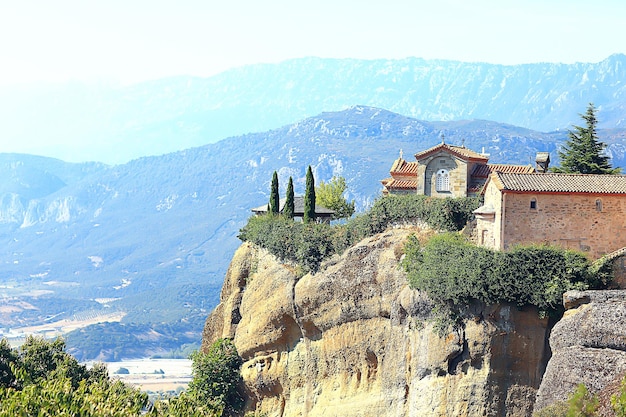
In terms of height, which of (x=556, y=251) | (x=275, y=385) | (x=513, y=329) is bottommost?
(x=275, y=385)

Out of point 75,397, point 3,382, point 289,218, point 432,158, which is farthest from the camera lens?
point 289,218

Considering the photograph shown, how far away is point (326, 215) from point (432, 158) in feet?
33.7

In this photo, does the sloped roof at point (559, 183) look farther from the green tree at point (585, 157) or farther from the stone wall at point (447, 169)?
the green tree at point (585, 157)

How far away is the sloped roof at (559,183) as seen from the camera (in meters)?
45.6

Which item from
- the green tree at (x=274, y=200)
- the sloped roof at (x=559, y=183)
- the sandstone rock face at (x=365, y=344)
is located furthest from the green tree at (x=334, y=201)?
the sloped roof at (x=559, y=183)

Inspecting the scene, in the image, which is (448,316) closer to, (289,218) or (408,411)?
(408,411)

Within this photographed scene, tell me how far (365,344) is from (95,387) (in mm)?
12733

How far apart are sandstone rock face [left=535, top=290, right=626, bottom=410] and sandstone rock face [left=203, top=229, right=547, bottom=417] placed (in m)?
2.75

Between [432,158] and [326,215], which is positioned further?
[326,215]

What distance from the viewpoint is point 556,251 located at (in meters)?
43.0

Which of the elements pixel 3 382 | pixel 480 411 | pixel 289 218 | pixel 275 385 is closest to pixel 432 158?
pixel 289 218

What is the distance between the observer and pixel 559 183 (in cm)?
4603

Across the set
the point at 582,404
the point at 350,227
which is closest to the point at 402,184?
the point at 350,227

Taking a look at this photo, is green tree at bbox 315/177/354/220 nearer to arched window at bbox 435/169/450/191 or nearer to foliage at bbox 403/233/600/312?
arched window at bbox 435/169/450/191
